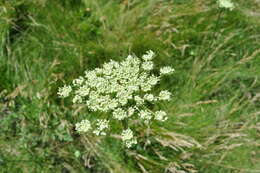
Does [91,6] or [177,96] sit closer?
[177,96]

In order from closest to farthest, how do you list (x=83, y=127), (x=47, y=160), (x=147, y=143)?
(x=83, y=127), (x=147, y=143), (x=47, y=160)

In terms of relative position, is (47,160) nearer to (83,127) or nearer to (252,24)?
(83,127)

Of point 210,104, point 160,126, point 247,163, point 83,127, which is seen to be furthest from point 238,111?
point 83,127

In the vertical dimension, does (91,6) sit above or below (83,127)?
above

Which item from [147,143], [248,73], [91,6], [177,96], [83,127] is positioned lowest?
[83,127]

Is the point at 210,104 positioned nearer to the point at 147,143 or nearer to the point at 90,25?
the point at 147,143

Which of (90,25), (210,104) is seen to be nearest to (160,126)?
(210,104)

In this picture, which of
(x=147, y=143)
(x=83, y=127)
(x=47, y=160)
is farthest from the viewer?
(x=47, y=160)
